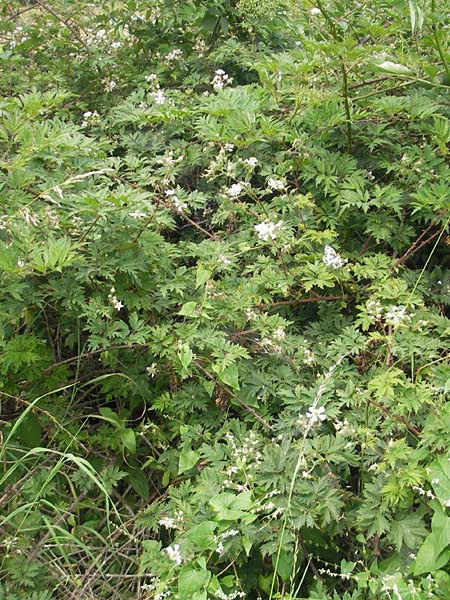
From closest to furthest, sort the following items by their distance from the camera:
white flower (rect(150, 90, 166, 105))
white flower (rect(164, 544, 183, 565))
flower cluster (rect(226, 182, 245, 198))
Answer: white flower (rect(164, 544, 183, 565)) → flower cluster (rect(226, 182, 245, 198)) → white flower (rect(150, 90, 166, 105))

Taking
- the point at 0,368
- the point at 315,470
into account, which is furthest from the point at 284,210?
the point at 0,368

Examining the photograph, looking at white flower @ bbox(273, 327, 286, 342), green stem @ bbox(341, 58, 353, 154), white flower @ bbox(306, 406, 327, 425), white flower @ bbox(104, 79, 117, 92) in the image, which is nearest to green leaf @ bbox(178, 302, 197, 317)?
white flower @ bbox(273, 327, 286, 342)

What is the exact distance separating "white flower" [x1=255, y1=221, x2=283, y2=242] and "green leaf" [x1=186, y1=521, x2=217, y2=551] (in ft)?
3.13

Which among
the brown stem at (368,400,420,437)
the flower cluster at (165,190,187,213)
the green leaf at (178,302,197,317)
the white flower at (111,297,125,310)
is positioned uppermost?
the flower cluster at (165,190,187,213)

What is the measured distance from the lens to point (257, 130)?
242cm

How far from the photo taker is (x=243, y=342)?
2.19m

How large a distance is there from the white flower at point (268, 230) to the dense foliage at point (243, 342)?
0.01 m

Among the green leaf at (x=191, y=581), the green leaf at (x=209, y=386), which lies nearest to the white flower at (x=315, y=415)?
the green leaf at (x=209, y=386)

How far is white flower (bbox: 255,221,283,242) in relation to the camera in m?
2.20

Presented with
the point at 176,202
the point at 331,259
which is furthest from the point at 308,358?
the point at 176,202

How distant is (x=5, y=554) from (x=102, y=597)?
12.6 inches

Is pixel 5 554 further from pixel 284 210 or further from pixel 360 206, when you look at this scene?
pixel 360 206

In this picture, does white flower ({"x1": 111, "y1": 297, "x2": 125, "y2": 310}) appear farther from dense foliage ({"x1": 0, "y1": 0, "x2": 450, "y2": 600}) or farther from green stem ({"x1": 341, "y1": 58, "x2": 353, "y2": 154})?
green stem ({"x1": 341, "y1": 58, "x2": 353, "y2": 154})

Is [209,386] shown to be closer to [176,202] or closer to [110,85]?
[176,202]
